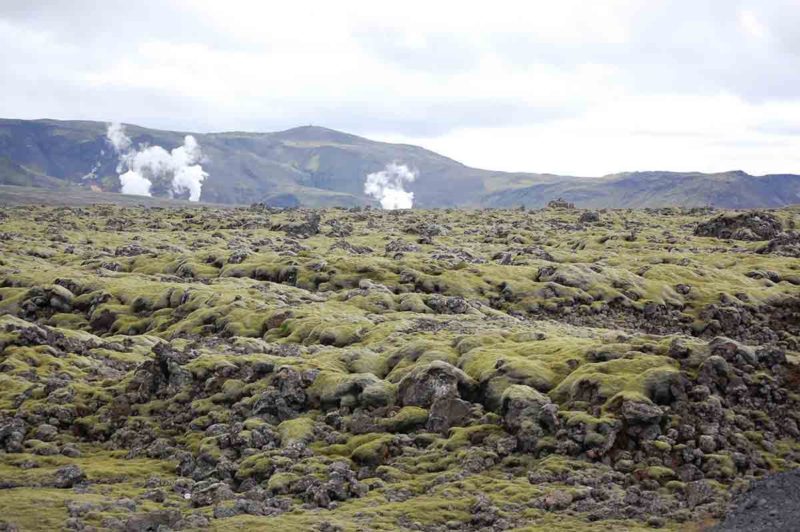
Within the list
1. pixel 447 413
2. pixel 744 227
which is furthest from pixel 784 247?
pixel 447 413

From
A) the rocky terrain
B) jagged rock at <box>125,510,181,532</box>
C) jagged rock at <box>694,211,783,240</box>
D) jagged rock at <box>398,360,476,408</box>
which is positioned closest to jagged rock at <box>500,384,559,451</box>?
the rocky terrain

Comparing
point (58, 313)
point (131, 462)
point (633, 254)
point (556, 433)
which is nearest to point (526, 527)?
point (556, 433)

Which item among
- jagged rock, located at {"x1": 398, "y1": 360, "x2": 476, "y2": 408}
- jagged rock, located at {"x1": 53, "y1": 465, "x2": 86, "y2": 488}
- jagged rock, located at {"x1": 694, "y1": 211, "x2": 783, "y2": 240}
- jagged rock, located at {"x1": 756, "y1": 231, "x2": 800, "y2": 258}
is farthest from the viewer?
jagged rock, located at {"x1": 694, "y1": 211, "x2": 783, "y2": 240}

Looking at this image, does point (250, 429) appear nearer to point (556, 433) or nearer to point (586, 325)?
point (556, 433)

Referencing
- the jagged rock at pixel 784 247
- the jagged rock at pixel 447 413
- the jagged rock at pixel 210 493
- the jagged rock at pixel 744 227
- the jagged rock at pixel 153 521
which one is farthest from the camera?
the jagged rock at pixel 744 227

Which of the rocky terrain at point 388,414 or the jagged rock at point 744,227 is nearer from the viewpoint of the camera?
the rocky terrain at point 388,414

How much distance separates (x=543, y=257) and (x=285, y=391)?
76649 millimetres

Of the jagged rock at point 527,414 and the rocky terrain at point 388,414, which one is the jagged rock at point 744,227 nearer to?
the rocky terrain at point 388,414

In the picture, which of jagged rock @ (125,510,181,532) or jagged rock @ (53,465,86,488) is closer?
jagged rock @ (125,510,181,532)

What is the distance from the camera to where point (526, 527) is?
32906 mm

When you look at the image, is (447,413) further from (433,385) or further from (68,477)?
(68,477)

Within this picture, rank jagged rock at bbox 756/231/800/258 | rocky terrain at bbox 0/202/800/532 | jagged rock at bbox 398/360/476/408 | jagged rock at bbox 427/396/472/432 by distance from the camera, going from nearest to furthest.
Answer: rocky terrain at bbox 0/202/800/532
jagged rock at bbox 427/396/472/432
jagged rock at bbox 398/360/476/408
jagged rock at bbox 756/231/800/258

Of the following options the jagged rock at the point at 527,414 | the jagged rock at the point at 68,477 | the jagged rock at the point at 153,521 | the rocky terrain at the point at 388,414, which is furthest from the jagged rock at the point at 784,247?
the jagged rock at the point at 153,521

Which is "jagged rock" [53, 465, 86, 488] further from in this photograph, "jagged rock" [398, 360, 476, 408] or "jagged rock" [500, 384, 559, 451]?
"jagged rock" [500, 384, 559, 451]
